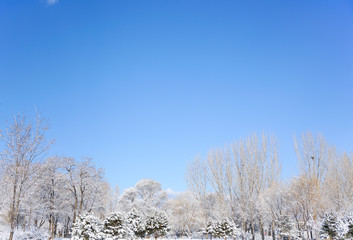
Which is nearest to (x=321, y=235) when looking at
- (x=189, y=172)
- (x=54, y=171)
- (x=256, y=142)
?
(x=256, y=142)

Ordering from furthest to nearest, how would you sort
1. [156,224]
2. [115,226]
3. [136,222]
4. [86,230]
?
[156,224] → [136,222] → [115,226] → [86,230]

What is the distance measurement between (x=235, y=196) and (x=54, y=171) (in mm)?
19296

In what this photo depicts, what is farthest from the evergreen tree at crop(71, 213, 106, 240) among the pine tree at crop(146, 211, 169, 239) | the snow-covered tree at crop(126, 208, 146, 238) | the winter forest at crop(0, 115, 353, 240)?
the pine tree at crop(146, 211, 169, 239)

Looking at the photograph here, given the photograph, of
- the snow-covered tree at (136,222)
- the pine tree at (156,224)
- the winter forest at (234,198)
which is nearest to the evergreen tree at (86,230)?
the winter forest at (234,198)

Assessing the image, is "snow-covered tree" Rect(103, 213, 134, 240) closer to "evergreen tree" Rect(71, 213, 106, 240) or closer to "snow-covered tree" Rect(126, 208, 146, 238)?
"evergreen tree" Rect(71, 213, 106, 240)

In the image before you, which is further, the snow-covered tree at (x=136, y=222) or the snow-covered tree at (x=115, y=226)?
the snow-covered tree at (x=136, y=222)

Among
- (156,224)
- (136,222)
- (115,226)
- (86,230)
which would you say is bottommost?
(156,224)

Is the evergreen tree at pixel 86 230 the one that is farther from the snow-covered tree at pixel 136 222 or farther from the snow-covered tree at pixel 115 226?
the snow-covered tree at pixel 136 222

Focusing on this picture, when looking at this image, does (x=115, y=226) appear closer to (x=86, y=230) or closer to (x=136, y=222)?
(x=86, y=230)

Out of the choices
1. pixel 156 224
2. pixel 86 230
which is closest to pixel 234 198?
pixel 156 224

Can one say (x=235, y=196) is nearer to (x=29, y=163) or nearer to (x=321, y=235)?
(x=321, y=235)

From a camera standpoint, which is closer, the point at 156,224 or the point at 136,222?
the point at 136,222

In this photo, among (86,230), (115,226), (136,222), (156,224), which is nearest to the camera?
(86,230)

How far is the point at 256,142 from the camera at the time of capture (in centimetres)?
2864
